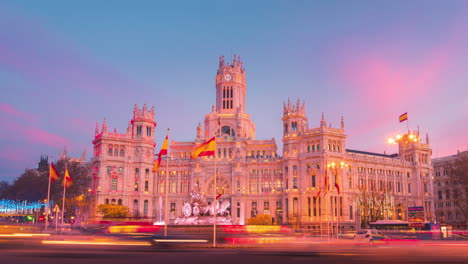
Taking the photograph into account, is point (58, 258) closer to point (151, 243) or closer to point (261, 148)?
point (151, 243)

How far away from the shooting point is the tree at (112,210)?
116 metres

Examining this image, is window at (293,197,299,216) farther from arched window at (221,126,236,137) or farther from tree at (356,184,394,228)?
arched window at (221,126,236,137)

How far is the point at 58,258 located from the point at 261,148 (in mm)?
115529

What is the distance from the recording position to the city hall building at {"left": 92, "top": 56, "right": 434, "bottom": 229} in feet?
411

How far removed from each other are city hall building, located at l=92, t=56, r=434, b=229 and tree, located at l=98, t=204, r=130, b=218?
7781 mm

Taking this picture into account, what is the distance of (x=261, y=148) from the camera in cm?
14375

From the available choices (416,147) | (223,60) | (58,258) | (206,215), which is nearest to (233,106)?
(223,60)

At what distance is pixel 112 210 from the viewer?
117m

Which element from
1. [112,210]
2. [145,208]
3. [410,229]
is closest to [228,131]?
[145,208]

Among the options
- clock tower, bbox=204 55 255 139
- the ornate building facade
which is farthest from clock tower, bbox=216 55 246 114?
the ornate building facade

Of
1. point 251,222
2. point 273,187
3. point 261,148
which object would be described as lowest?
point 251,222

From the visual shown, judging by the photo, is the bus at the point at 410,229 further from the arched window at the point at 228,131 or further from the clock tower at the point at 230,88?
the clock tower at the point at 230,88

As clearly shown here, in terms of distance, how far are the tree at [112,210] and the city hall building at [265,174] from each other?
778cm

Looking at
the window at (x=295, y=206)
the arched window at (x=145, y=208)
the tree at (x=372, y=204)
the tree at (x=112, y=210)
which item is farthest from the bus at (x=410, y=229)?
the arched window at (x=145, y=208)
